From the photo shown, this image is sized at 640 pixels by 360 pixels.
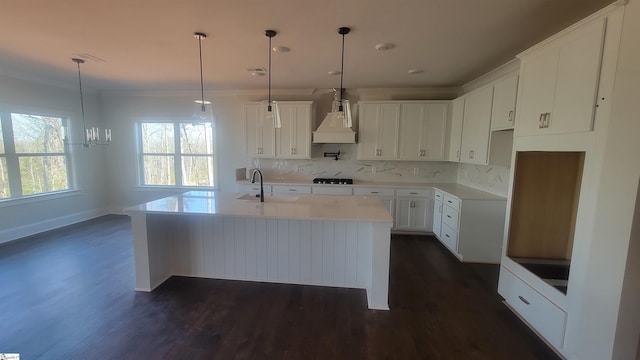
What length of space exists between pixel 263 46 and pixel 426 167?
11.3ft

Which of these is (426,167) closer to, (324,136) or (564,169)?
(324,136)

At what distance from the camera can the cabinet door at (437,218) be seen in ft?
13.5

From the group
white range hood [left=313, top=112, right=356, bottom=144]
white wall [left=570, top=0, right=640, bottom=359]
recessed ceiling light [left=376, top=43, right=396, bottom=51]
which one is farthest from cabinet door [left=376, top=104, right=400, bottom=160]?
white wall [left=570, top=0, right=640, bottom=359]

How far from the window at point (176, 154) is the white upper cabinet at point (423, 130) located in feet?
11.9

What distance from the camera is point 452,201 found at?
369cm

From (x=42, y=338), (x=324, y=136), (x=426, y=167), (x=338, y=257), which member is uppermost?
(x=324, y=136)

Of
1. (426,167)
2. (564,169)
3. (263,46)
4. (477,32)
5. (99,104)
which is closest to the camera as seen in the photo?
(564,169)

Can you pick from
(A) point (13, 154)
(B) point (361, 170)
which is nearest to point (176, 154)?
(A) point (13, 154)

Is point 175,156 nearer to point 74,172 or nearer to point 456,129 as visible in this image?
point 74,172

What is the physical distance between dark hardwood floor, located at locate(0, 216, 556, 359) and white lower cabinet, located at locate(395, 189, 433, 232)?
118 centimetres

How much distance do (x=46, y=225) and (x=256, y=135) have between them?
12.5 ft

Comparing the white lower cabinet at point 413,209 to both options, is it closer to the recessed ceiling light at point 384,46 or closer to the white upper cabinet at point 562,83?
the white upper cabinet at point 562,83

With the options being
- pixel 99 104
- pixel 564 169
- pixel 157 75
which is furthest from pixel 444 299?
pixel 99 104

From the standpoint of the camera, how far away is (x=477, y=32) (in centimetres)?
245
